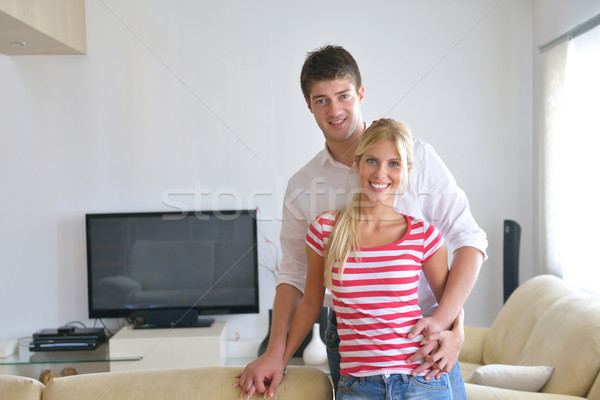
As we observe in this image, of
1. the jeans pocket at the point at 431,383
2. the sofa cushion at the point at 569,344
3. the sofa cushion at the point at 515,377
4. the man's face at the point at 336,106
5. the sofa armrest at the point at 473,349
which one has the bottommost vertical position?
the sofa armrest at the point at 473,349

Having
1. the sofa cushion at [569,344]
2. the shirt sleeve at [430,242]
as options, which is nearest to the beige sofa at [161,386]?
the shirt sleeve at [430,242]

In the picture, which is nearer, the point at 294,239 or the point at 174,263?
the point at 294,239

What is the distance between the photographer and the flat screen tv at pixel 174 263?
13.3ft

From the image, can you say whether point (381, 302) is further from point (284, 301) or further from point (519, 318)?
point (519, 318)

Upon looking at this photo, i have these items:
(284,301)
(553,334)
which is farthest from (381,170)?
(553,334)

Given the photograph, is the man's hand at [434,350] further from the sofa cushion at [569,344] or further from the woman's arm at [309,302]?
the sofa cushion at [569,344]

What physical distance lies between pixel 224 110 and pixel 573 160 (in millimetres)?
2162

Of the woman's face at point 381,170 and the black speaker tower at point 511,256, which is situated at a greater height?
the woman's face at point 381,170

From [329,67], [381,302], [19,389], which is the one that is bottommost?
[19,389]

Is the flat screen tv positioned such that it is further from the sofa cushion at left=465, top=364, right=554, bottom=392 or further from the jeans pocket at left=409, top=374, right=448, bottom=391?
the jeans pocket at left=409, top=374, right=448, bottom=391

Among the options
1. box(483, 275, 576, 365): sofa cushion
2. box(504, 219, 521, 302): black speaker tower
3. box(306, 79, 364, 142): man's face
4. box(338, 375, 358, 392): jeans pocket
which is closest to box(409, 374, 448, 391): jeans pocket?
box(338, 375, 358, 392): jeans pocket

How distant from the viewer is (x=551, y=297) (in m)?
2.93

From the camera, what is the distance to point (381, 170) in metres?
1.50

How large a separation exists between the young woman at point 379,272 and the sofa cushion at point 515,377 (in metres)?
0.99
